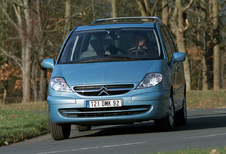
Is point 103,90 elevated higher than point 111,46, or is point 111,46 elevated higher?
point 111,46

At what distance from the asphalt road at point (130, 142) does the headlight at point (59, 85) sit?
0.85 m

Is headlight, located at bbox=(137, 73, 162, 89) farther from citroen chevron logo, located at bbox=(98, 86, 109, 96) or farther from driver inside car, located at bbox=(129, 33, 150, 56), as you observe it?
driver inside car, located at bbox=(129, 33, 150, 56)

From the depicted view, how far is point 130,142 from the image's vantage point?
28.6 ft

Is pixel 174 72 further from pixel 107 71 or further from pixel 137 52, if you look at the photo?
pixel 107 71

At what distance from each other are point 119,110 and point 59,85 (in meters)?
1.09

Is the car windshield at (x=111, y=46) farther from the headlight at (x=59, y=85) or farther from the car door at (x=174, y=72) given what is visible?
the headlight at (x=59, y=85)

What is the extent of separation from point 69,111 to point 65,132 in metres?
0.66

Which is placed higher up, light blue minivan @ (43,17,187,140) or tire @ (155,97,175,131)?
light blue minivan @ (43,17,187,140)

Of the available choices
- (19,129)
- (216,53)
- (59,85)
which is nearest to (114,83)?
(59,85)

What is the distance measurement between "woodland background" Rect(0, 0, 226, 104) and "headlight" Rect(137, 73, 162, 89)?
770 inches

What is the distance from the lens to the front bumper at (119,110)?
928 centimetres

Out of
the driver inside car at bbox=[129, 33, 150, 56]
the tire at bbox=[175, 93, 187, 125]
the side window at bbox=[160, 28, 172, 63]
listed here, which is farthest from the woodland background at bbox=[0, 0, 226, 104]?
the driver inside car at bbox=[129, 33, 150, 56]

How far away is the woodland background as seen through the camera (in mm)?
31578

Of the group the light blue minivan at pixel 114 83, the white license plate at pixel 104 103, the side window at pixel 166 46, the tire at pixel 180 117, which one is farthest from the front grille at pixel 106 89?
the tire at pixel 180 117
